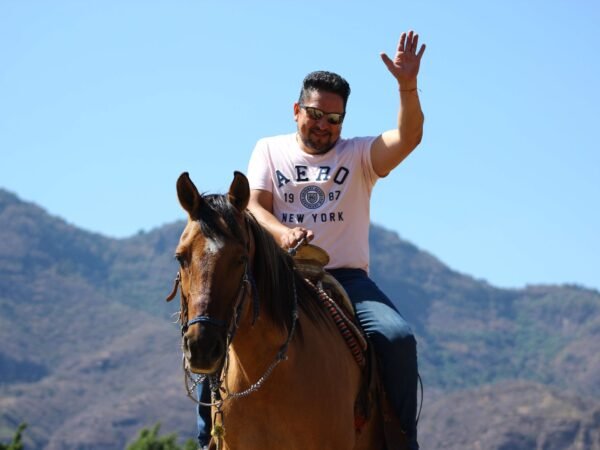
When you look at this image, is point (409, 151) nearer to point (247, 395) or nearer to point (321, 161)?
point (321, 161)

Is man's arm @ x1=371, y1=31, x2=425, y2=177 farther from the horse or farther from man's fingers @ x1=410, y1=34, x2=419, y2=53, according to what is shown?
the horse

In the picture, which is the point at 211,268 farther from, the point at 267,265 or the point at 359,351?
the point at 359,351

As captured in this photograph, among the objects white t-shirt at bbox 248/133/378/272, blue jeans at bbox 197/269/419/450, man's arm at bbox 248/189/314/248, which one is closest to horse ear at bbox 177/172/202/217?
man's arm at bbox 248/189/314/248

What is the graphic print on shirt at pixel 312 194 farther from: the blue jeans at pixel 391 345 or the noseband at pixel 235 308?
the noseband at pixel 235 308

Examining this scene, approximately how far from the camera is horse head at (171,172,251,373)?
293 inches

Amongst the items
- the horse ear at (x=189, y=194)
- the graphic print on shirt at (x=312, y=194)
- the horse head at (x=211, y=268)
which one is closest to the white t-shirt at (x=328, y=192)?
the graphic print on shirt at (x=312, y=194)

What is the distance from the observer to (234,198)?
8.14 meters

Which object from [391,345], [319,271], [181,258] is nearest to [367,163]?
[319,271]

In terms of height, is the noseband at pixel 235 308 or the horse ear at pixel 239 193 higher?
the horse ear at pixel 239 193

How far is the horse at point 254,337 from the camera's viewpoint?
25.0ft

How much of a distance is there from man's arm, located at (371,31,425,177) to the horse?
1501mm

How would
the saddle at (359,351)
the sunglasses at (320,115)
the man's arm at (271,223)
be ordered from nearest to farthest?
the man's arm at (271,223) → the saddle at (359,351) → the sunglasses at (320,115)

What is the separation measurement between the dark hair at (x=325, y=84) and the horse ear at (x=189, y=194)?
8.04ft

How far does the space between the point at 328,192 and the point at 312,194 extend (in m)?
0.13
